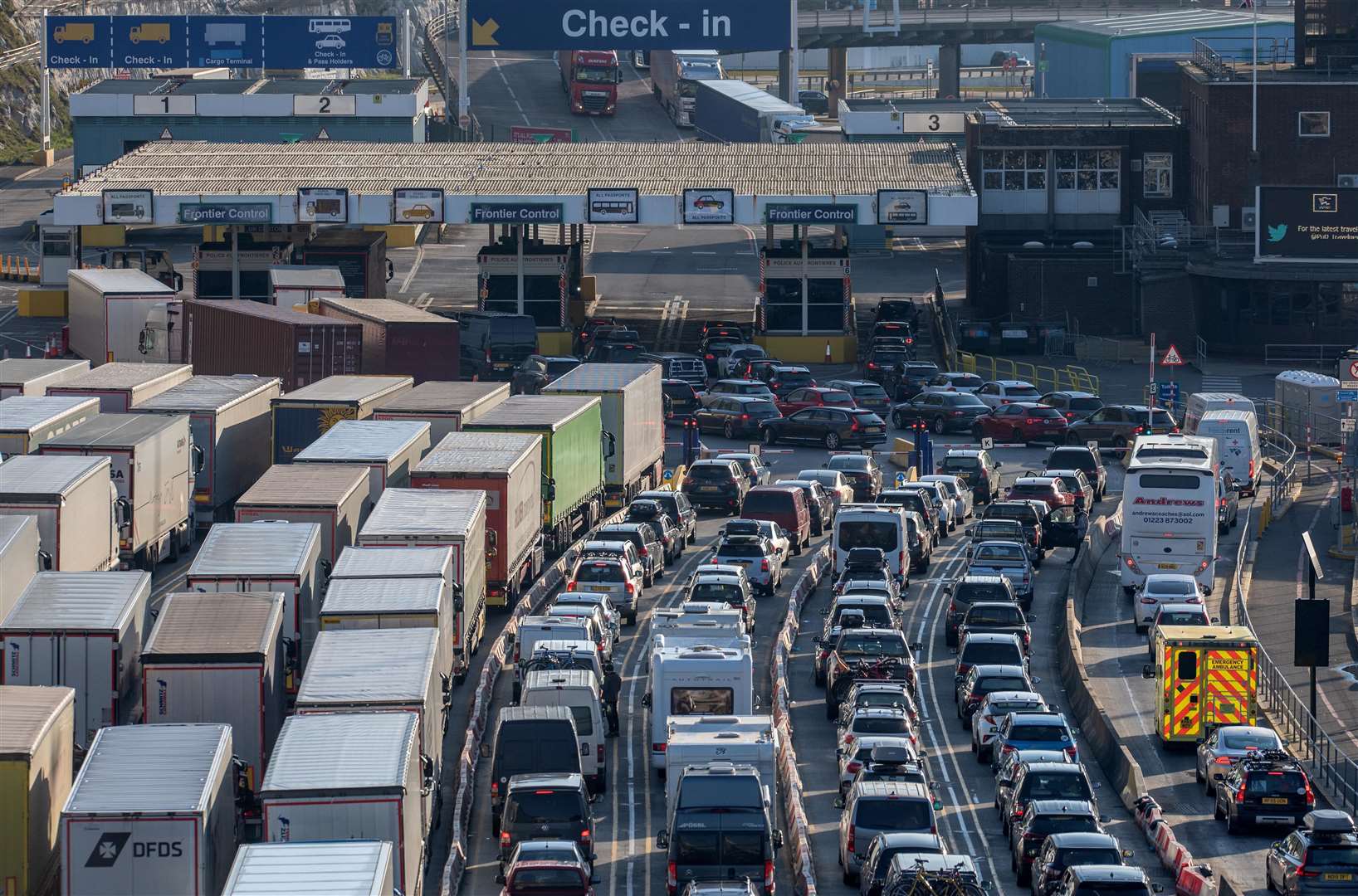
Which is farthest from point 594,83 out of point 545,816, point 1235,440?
point 545,816

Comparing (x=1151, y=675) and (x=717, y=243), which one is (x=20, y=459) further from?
(x=717, y=243)

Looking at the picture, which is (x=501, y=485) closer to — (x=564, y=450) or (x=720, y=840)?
(x=564, y=450)

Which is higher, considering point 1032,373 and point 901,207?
point 901,207

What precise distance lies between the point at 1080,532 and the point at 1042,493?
1774 mm

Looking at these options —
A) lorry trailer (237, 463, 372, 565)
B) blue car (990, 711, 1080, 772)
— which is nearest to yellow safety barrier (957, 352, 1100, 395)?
lorry trailer (237, 463, 372, 565)

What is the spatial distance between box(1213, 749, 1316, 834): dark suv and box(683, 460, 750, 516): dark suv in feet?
79.8

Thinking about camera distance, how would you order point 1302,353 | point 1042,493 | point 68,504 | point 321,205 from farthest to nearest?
point 1302,353 → point 321,205 → point 1042,493 → point 68,504

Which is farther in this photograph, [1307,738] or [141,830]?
[1307,738]

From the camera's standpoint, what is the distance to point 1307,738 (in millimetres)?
40031

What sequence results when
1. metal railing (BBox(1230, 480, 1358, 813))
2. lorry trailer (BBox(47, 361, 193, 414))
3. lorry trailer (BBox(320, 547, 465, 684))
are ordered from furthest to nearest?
lorry trailer (BBox(47, 361, 193, 414)) < metal railing (BBox(1230, 480, 1358, 813)) < lorry trailer (BBox(320, 547, 465, 684))

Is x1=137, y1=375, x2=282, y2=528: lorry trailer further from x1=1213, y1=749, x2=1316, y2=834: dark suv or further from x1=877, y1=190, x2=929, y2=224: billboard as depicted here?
x1=877, y1=190, x2=929, y2=224: billboard

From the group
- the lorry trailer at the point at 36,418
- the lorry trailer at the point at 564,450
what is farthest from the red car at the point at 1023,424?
the lorry trailer at the point at 36,418

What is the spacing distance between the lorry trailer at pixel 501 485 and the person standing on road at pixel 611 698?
21.2 feet

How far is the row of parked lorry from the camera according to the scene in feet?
92.7
